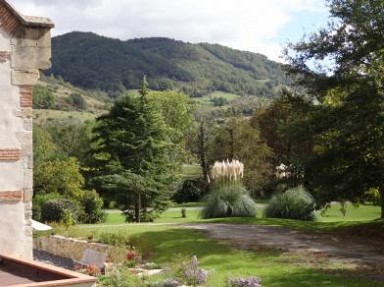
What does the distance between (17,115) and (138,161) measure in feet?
80.9

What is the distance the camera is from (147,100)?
3616cm

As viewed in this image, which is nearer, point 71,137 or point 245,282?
point 245,282

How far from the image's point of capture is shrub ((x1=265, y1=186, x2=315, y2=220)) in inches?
972

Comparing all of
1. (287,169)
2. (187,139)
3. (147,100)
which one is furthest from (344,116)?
(187,139)

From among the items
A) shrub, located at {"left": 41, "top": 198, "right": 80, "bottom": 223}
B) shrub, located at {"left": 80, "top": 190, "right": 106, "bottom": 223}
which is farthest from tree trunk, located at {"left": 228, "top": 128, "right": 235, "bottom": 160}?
shrub, located at {"left": 41, "top": 198, "right": 80, "bottom": 223}

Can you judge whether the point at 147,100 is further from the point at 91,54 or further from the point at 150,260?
the point at 91,54

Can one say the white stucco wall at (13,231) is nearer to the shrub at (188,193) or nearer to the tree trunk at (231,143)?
the tree trunk at (231,143)

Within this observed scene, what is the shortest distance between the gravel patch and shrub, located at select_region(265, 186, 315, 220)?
1034 centimetres

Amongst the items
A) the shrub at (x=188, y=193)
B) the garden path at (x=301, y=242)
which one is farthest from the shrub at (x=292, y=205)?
the shrub at (x=188, y=193)

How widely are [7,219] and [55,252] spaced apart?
368 inches

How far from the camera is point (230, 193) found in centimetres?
2472

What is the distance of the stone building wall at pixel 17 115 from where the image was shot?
31.9ft

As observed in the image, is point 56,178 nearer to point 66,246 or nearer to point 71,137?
point 66,246

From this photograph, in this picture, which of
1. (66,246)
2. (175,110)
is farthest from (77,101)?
(66,246)
